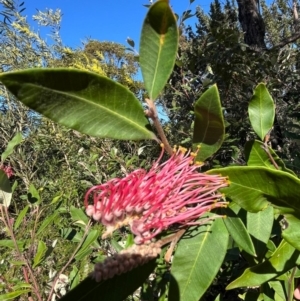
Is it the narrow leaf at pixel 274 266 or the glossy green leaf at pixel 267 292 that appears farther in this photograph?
the glossy green leaf at pixel 267 292

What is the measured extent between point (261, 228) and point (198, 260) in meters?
0.14

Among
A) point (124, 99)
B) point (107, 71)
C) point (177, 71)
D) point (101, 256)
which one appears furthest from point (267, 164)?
point (107, 71)

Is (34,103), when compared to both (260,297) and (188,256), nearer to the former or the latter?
(188,256)

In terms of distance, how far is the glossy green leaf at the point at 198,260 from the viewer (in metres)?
0.66

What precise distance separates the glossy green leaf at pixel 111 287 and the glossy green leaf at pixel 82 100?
0.20 m

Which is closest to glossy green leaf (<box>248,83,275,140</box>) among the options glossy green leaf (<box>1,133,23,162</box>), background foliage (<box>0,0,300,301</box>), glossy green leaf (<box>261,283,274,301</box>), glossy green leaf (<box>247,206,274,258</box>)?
background foliage (<box>0,0,300,301</box>)

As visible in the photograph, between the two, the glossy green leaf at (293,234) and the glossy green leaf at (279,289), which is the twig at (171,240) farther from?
the glossy green leaf at (279,289)

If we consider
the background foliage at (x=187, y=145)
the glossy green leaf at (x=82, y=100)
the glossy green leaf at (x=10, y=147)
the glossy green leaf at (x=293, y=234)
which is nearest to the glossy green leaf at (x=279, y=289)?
the background foliage at (x=187, y=145)

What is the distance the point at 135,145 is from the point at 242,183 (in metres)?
2.47

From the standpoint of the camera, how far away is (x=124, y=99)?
0.64 metres

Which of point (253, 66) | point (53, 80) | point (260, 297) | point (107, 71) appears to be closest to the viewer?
point (53, 80)

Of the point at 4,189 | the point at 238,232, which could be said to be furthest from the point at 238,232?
the point at 4,189

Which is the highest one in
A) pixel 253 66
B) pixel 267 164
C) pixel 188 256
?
pixel 253 66

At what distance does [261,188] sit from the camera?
58 cm
